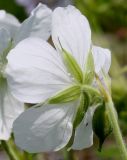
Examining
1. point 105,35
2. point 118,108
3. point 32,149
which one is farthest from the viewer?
A: point 105,35

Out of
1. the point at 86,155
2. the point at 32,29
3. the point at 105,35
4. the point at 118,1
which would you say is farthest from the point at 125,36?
the point at 32,29

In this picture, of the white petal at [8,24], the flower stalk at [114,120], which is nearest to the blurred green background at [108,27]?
the white petal at [8,24]

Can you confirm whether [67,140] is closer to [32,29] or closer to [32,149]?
[32,149]

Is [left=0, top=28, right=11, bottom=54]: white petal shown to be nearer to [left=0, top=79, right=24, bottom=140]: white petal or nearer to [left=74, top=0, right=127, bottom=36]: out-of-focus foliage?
[left=0, top=79, right=24, bottom=140]: white petal

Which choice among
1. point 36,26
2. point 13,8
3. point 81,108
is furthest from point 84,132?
point 13,8

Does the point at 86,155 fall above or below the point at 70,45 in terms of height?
below

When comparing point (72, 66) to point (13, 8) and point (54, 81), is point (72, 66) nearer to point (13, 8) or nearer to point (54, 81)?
point (54, 81)

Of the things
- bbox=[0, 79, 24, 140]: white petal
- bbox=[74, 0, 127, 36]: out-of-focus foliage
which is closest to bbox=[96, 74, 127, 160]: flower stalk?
bbox=[0, 79, 24, 140]: white petal
